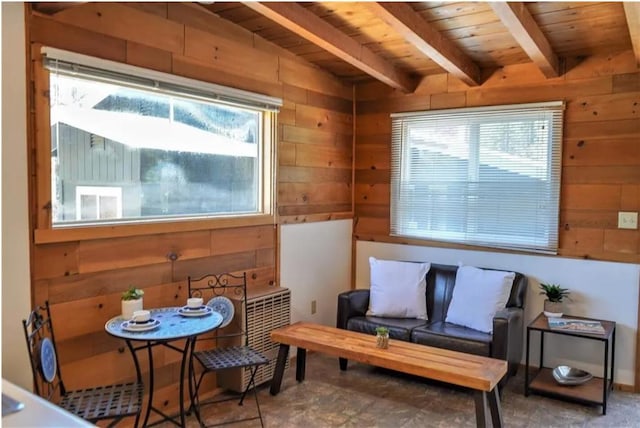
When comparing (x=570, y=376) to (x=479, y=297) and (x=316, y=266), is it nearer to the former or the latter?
(x=479, y=297)

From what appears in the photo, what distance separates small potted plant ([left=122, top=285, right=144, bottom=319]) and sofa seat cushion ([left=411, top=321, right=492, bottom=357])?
6.32ft

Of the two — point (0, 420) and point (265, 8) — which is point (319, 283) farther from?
point (0, 420)

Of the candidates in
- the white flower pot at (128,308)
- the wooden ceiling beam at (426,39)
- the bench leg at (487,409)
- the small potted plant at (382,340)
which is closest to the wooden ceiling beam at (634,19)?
the wooden ceiling beam at (426,39)

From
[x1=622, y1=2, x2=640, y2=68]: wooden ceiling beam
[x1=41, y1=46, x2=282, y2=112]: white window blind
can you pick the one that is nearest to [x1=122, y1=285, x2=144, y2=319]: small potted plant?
[x1=41, y1=46, x2=282, y2=112]: white window blind

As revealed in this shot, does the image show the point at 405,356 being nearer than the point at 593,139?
Yes

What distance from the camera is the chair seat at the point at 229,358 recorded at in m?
2.95

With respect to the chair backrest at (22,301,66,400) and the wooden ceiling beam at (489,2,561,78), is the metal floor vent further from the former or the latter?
the wooden ceiling beam at (489,2,561,78)

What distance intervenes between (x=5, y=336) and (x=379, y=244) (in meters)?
3.17

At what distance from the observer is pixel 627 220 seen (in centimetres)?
364

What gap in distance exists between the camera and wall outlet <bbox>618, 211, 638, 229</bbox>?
361 centimetres

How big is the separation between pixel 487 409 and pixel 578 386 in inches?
40.8

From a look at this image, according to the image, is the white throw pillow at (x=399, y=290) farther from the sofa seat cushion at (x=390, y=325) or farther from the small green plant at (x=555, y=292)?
the small green plant at (x=555, y=292)

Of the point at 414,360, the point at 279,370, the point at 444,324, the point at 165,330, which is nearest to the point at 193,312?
the point at 165,330

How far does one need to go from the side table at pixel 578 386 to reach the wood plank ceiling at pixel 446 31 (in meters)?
1.85
